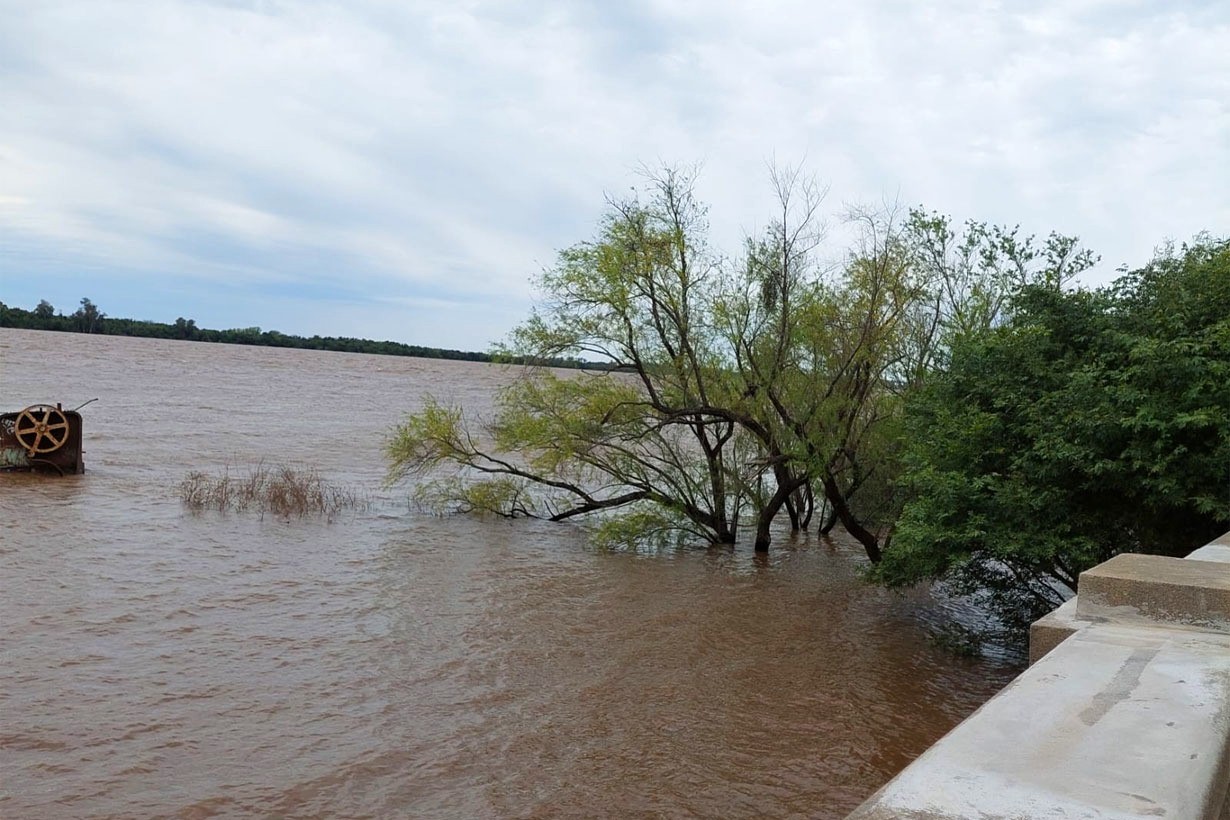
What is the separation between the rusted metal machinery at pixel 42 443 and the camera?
82.3 feet

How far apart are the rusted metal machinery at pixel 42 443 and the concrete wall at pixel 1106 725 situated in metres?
26.1

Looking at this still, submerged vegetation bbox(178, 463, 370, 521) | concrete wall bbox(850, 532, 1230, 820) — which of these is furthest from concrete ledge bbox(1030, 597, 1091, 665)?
submerged vegetation bbox(178, 463, 370, 521)

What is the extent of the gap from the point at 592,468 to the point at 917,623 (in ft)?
29.2

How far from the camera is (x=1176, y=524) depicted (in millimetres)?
9531

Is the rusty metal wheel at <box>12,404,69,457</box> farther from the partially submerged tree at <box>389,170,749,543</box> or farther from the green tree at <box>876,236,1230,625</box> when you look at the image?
the green tree at <box>876,236,1230,625</box>

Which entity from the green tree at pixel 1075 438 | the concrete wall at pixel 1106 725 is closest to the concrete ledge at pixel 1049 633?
the concrete wall at pixel 1106 725

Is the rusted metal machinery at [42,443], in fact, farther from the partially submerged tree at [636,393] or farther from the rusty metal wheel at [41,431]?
the partially submerged tree at [636,393]

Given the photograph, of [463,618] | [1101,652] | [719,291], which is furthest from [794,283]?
[1101,652]

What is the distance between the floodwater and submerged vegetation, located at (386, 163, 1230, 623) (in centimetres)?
149

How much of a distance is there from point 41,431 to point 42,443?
0.33 meters

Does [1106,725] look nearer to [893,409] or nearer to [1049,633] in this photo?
[1049,633]

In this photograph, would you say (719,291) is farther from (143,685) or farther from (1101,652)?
(1101,652)

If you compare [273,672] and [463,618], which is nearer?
[273,672]

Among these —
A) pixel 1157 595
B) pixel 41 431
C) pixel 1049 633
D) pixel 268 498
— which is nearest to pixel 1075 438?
pixel 1157 595
